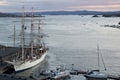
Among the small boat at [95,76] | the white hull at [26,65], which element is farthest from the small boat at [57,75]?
the white hull at [26,65]

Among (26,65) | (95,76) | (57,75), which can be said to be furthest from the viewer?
(26,65)

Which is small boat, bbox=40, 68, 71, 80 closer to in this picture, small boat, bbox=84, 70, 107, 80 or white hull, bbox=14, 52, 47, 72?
small boat, bbox=84, 70, 107, 80

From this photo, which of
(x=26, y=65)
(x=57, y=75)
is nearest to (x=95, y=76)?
(x=57, y=75)

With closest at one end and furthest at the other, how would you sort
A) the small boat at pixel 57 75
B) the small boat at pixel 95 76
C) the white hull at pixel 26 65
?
the small boat at pixel 95 76
the small boat at pixel 57 75
the white hull at pixel 26 65

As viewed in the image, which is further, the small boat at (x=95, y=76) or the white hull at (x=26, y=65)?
the white hull at (x=26, y=65)

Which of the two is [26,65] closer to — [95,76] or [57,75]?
[57,75]

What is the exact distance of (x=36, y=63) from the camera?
39.5 m

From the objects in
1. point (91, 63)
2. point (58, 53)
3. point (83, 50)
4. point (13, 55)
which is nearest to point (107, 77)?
point (91, 63)

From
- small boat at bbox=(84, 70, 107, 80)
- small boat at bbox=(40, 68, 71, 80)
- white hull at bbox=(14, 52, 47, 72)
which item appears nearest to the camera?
small boat at bbox=(84, 70, 107, 80)

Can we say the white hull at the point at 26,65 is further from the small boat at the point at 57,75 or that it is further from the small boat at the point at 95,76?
the small boat at the point at 95,76

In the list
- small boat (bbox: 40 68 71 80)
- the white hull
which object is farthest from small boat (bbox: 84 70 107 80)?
the white hull

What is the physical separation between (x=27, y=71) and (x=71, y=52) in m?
16.4

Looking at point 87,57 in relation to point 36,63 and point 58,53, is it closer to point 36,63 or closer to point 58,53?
point 58,53

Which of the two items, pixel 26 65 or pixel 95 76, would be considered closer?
pixel 95 76
